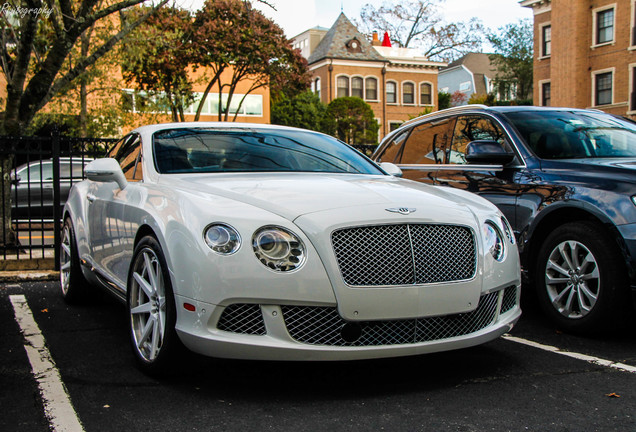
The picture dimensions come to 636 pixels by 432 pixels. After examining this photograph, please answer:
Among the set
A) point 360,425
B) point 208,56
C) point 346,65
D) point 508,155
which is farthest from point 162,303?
point 346,65

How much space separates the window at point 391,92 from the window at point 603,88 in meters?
20.8

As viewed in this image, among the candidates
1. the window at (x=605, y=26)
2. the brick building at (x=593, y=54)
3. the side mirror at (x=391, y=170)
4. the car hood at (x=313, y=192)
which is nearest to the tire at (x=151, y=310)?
the car hood at (x=313, y=192)

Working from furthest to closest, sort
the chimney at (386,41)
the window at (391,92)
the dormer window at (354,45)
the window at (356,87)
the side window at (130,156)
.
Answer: the chimney at (386,41) < the window at (391,92) < the dormer window at (354,45) < the window at (356,87) < the side window at (130,156)

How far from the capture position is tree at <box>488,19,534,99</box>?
182ft

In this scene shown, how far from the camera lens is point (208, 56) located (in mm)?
28391

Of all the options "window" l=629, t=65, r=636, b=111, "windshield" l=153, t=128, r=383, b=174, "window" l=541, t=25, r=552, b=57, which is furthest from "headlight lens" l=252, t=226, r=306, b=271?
"window" l=541, t=25, r=552, b=57

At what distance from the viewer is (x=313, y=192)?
3.79 m

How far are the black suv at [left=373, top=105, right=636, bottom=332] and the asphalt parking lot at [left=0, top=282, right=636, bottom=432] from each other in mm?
405

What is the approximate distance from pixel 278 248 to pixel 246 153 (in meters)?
1.57

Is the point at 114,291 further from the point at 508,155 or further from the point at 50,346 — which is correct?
the point at 508,155

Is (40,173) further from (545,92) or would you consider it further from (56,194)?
(545,92)

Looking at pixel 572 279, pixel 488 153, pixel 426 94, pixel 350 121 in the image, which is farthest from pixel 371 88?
pixel 572 279

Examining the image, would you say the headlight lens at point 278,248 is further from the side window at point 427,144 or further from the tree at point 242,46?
the tree at point 242,46

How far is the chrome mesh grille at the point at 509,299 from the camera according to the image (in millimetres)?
3939
